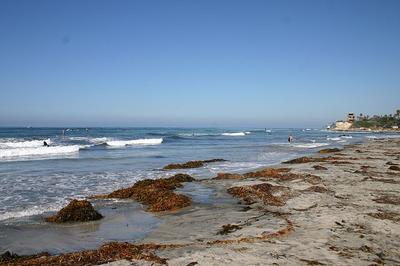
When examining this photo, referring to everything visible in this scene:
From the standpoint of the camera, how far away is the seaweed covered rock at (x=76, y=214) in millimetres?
8953

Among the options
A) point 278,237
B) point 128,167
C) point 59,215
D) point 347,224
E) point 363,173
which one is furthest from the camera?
point 128,167

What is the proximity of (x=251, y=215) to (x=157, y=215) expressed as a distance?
98.4 inches

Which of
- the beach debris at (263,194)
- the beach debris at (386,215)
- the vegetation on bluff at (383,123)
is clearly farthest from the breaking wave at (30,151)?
the vegetation on bluff at (383,123)

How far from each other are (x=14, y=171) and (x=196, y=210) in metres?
14.0

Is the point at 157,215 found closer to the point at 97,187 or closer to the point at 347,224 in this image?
the point at 347,224

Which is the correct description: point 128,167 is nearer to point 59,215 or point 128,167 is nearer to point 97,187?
point 97,187

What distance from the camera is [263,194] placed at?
1212cm

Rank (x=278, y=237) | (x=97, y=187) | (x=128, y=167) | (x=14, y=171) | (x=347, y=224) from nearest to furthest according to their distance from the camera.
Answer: (x=278, y=237)
(x=347, y=224)
(x=97, y=187)
(x=14, y=171)
(x=128, y=167)

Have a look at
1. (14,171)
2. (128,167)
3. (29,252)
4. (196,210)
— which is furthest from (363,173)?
(14,171)

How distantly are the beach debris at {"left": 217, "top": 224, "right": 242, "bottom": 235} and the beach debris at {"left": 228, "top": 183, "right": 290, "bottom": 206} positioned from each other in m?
2.78

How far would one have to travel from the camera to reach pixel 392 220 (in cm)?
859

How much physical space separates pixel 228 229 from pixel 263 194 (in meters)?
4.35

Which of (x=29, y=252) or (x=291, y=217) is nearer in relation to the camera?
(x=29, y=252)

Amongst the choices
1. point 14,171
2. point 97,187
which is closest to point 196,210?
point 97,187
